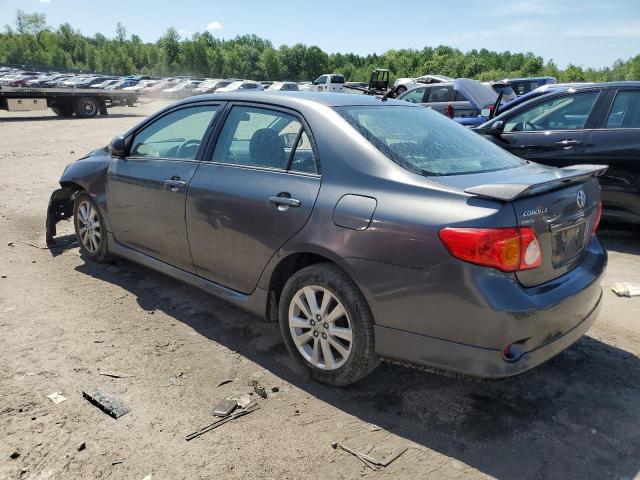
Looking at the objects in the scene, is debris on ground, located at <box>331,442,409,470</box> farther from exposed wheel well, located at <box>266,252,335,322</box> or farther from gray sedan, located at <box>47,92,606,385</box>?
exposed wheel well, located at <box>266,252,335,322</box>

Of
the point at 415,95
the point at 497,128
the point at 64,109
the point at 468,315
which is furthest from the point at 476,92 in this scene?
the point at 64,109

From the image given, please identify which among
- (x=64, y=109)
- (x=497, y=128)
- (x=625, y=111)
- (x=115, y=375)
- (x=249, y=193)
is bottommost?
(x=64, y=109)

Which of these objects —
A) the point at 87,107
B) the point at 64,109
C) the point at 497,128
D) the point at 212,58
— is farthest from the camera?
the point at 212,58

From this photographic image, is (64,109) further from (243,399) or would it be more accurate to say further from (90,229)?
(243,399)

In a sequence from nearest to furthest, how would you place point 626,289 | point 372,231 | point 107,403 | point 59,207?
point 372,231 → point 107,403 → point 626,289 → point 59,207

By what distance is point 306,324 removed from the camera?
3107mm

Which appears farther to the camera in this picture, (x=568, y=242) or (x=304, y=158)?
(x=304, y=158)

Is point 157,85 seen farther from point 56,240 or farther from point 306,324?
point 306,324

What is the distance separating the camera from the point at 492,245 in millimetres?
2426

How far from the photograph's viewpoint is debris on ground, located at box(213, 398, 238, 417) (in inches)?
112

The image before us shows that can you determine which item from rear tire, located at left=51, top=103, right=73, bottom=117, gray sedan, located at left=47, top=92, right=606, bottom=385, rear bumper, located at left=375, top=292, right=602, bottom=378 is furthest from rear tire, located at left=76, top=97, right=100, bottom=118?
rear bumper, located at left=375, top=292, right=602, bottom=378

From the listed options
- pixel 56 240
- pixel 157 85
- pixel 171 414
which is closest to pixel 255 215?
pixel 171 414

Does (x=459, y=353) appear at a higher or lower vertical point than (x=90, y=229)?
higher

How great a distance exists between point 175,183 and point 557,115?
14.9 feet
